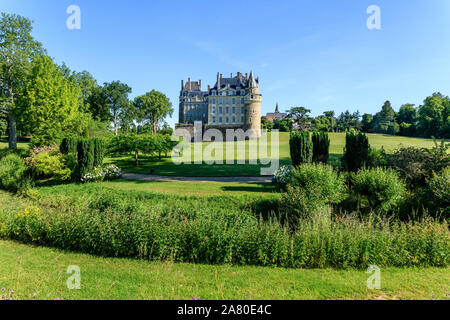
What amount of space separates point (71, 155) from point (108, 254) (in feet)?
37.7

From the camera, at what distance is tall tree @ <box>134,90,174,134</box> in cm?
5441

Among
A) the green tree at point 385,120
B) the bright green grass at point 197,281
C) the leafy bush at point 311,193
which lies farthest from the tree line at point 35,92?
the green tree at point 385,120

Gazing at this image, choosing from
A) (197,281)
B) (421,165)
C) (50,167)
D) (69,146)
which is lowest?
(197,281)

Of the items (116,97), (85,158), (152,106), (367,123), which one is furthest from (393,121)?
(85,158)

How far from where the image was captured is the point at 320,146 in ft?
41.2

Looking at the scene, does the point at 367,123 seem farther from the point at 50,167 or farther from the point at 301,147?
the point at 50,167

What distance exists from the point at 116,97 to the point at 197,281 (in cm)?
5140

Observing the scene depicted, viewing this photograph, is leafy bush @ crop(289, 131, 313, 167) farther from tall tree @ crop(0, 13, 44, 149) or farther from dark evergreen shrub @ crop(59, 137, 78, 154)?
tall tree @ crop(0, 13, 44, 149)

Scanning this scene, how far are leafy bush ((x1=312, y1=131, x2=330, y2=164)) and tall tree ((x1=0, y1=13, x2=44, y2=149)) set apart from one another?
28417 millimetres

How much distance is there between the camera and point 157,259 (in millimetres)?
5773

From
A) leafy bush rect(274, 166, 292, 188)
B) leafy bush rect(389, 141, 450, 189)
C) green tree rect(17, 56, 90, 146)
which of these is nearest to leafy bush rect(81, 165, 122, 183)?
green tree rect(17, 56, 90, 146)

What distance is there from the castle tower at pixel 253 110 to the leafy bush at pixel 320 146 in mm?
39663

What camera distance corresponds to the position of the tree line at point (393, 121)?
43.6 m
